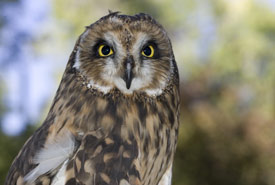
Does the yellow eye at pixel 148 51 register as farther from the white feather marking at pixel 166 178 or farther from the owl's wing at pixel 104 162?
the white feather marking at pixel 166 178

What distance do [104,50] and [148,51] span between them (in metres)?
0.21

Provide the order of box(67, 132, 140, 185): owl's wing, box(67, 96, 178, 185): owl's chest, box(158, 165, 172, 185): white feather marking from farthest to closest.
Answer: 1. box(158, 165, 172, 185): white feather marking
2. box(67, 96, 178, 185): owl's chest
3. box(67, 132, 140, 185): owl's wing

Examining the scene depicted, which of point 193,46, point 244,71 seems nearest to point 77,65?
point 244,71

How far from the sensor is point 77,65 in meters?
2.43

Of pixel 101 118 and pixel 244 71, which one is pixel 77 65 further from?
pixel 244 71

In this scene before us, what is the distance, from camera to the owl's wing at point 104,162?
2094mm

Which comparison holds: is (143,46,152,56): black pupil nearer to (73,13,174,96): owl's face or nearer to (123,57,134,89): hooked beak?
(73,13,174,96): owl's face

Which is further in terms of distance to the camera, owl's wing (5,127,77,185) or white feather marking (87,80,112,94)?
white feather marking (87,80,112,94)

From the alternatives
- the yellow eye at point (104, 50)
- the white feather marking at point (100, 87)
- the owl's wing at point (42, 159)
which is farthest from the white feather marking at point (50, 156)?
the yellow eye at point (104, 50)

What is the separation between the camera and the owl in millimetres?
2152

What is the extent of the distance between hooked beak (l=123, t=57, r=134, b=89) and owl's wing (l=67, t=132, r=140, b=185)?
27 centimetres

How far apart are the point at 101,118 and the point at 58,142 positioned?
234 mm

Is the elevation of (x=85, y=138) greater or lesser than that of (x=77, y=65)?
lesser

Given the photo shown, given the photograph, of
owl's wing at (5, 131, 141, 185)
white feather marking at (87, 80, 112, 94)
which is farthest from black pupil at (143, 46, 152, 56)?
owl's wing at (5, 131, 141, 185)
